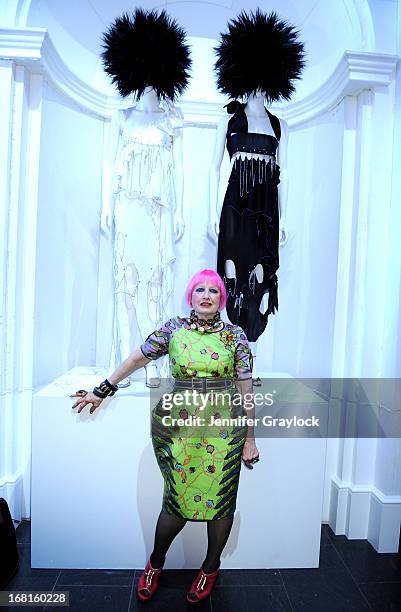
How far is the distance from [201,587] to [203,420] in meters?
0.74

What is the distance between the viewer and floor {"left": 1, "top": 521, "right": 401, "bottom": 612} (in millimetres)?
1966

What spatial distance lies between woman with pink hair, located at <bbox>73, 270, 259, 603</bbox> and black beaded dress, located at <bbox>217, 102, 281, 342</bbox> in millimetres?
584

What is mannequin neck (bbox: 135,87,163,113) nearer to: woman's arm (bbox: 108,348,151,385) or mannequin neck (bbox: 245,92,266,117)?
mannequin neck (bbox: 245,92,266,117)

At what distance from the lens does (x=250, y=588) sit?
6.91ft

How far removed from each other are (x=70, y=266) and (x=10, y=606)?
1943 mm

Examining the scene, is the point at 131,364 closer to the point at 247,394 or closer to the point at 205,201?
the point at 247,394

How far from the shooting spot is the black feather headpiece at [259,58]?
2.37 m

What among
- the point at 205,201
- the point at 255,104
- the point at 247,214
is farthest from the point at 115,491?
the point at 255,104

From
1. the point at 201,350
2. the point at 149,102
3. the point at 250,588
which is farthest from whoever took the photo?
the point at 149,102

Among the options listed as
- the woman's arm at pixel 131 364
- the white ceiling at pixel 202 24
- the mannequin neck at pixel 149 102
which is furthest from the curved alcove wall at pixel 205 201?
the woman's arm at pixel 131 364

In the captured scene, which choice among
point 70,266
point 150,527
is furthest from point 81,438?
point 70,266

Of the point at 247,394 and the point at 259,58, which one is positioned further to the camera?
the point at 259,58

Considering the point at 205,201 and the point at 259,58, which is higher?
the point at 259,58

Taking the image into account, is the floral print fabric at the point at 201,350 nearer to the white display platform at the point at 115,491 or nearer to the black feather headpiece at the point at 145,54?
the white display platform at the point at 115,491
